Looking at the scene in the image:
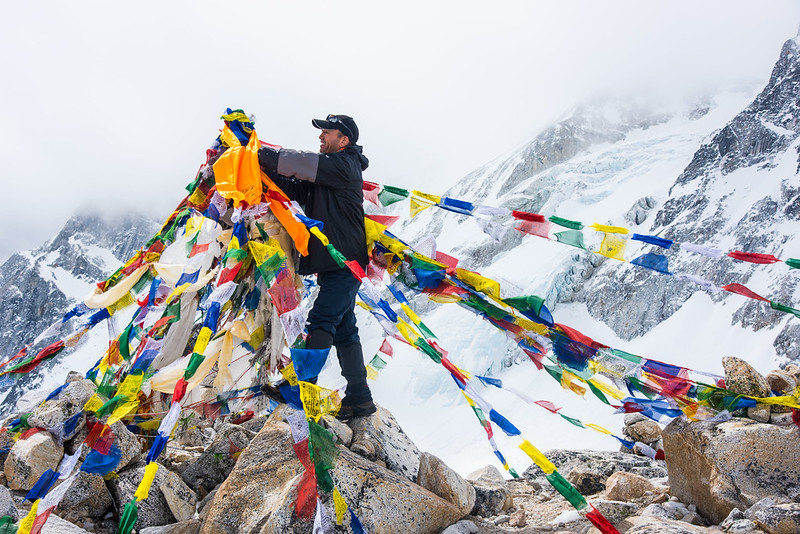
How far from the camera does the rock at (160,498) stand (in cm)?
345

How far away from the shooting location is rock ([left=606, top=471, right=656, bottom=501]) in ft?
13.9

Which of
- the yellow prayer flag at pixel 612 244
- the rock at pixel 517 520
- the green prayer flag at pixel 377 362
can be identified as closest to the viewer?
the rock at pixel 517 520

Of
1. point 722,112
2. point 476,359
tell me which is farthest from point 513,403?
point 722,112

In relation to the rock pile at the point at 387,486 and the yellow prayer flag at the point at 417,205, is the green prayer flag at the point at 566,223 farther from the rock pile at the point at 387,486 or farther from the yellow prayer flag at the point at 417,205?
the rock pile at the point at 387,486

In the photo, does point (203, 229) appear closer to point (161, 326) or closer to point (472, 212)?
point (161, 326)

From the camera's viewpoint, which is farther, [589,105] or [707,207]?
[589,105]

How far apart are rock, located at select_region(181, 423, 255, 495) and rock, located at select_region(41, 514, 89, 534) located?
112cm

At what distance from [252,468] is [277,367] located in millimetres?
1005

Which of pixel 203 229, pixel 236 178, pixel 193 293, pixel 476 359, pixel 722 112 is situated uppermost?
pixel 722 112

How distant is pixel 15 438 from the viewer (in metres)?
3.89

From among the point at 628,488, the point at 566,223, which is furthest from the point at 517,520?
the point at 566,223

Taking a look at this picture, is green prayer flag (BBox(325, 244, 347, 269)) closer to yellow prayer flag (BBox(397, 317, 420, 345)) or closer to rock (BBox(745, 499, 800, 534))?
yellow prayer flag (BBox(397, 317, 420, 345))

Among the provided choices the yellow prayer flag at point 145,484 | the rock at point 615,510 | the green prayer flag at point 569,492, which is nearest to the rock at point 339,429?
the yellow prayer flag at point 145,484

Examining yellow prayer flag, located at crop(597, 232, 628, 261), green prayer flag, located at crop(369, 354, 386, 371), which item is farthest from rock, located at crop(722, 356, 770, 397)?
green prayer flag, located at crop(369, 354, 386, 371)
